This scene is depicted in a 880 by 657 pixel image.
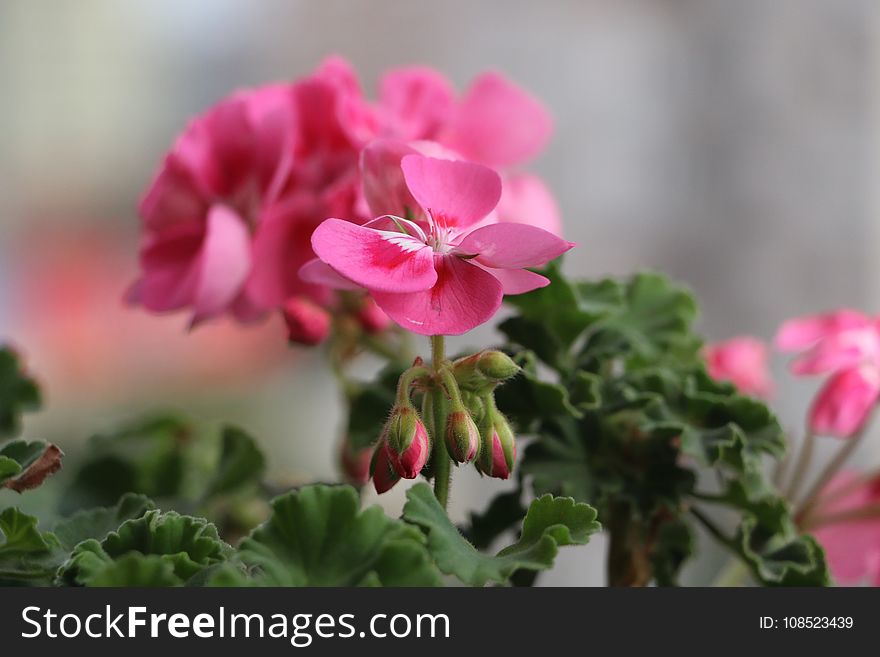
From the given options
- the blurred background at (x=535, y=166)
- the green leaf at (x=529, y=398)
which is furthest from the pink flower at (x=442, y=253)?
the blurred background at (x=535, y=166)

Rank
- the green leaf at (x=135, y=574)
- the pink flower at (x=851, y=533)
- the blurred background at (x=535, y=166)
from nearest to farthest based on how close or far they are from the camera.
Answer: the green leaf at (x=135, y=574) < the pink flower at (x=851, y=533) < the blurred background at (x=535, y=166)

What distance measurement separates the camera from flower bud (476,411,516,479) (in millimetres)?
389

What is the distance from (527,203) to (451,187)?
0.90 ft

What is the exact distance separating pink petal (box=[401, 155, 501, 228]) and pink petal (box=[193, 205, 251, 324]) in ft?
0.74

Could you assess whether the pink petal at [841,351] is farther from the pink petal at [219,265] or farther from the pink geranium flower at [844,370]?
the pink petal at [219,265]

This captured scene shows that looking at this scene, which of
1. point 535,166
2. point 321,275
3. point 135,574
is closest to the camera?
point 135,574

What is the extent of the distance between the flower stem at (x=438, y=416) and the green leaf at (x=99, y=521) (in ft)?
0.49

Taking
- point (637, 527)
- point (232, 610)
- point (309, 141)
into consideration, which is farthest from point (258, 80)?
point (232, 610)

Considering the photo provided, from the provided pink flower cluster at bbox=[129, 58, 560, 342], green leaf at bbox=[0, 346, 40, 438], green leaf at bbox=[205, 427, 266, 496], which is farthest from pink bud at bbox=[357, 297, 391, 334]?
green leaf at bbox=[0, 346, 40, 438]

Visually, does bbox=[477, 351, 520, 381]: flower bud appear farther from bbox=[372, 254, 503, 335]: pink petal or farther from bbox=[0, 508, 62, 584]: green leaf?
bbox=[0, 508, 62, 584]: green leaf

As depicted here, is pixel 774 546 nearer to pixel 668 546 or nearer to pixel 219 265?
pixel 668 546

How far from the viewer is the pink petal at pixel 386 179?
438 mm

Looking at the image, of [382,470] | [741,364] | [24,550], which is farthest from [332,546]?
[741,364]

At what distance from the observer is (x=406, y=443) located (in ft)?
1.21
